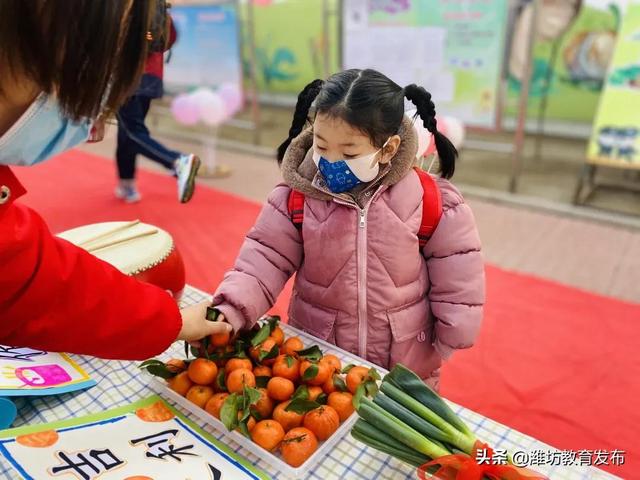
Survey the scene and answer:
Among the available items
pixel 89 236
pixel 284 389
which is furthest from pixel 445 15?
pixel 284 389

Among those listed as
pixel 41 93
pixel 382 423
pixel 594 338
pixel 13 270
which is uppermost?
pixel 41 93

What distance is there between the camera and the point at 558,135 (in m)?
5.25

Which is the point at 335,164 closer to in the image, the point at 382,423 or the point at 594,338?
the point at 382,423

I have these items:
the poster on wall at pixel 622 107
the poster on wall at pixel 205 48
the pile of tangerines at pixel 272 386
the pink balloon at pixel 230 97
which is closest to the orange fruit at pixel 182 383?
the pile of tangerines at pixel 272 386

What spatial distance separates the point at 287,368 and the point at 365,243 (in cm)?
33

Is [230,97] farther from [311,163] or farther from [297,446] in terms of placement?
[297,446]

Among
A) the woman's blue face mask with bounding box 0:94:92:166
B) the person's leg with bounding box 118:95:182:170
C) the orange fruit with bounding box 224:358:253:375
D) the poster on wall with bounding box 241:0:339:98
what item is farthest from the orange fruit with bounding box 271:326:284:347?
the poster on wall with bounding box 241:0:339:98

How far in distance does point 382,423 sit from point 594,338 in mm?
1807

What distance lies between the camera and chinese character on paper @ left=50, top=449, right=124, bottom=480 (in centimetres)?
89

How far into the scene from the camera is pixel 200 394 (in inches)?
40.6

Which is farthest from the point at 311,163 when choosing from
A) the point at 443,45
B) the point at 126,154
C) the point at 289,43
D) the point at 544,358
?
the point at 289,43

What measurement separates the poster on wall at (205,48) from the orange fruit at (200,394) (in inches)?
174

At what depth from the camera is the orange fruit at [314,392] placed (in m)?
1.02

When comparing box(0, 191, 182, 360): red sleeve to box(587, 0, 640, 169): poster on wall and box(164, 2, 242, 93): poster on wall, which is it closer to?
box(587, 0, 640, 169): poster on wall
